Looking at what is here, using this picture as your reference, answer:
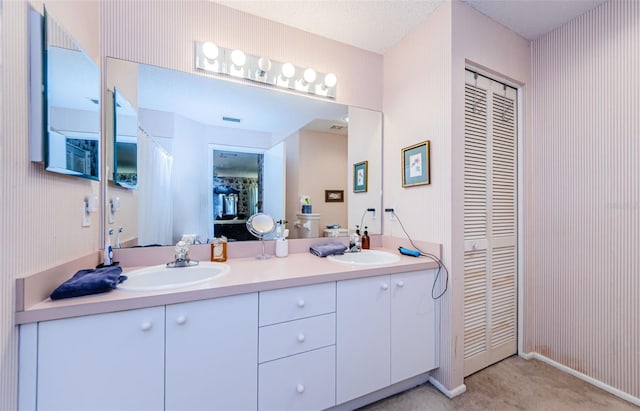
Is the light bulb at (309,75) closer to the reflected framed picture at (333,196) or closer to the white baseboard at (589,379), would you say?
the reflected framed picture at (333,196)

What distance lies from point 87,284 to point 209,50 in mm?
1413

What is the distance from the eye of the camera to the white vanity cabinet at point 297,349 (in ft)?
3.79

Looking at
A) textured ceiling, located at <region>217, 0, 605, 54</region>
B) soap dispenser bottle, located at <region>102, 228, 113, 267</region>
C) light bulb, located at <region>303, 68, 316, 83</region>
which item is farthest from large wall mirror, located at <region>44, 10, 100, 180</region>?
light bulb, located at <region>303, 68, 316, 83</region>

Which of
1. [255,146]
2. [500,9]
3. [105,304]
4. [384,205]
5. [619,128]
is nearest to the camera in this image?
[105,304]

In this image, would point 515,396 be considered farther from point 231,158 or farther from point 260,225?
point 231,158

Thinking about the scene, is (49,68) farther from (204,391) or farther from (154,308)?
(204,391)

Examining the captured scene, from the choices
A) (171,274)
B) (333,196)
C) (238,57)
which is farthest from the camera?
(333,196)

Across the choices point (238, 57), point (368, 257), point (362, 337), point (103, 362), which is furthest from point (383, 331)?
point (238, 57)

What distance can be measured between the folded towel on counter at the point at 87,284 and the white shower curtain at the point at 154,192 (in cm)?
44

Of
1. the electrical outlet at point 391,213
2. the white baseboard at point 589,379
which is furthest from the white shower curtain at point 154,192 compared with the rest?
the white baseboard at point 589,379

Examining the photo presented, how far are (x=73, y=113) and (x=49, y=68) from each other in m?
0.18

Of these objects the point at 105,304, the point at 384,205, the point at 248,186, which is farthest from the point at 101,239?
the point at 384,205

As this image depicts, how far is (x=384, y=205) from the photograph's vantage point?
212 cm

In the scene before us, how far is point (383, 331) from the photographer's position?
145cm
